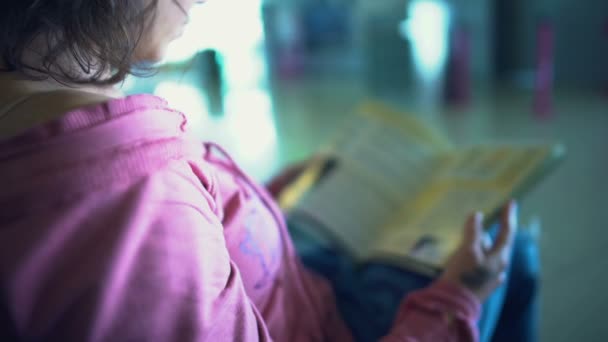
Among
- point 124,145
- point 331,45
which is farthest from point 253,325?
point 331,45

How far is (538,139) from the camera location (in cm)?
198

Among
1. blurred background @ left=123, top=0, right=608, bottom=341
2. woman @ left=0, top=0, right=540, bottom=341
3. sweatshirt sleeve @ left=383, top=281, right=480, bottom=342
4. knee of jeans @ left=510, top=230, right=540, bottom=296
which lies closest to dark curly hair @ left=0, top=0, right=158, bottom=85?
woman @ left=0, top=0, right=540, bottom=341

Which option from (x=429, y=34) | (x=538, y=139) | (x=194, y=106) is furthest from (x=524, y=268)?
(x=194, y=106)

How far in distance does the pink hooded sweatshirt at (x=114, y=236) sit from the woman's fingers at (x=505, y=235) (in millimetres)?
286

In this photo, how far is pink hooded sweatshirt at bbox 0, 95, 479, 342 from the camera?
280 millimetres

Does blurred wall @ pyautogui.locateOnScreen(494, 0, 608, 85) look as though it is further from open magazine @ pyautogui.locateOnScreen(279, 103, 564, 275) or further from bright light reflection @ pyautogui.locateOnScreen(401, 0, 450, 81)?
open magazine @ pyautogui.locateOnScreen(279, 103, 564, 275)

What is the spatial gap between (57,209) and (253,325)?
15 centimetres

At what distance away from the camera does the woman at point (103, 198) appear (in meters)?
0.28

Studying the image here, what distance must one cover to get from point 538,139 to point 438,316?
1689 millimetres

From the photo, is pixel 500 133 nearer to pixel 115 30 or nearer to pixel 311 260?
pixel 311 260

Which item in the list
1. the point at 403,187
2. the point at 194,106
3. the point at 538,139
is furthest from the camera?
the point at 194,106

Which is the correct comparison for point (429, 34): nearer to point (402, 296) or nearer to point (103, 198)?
point (402, 296)

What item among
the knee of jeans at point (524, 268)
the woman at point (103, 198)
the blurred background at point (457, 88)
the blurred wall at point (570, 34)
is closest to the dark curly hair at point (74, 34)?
the woman at point (103, 198)

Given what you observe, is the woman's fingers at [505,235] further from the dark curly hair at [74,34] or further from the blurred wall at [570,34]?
the blurred wall at [570,34]
